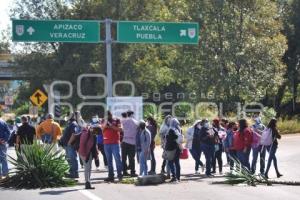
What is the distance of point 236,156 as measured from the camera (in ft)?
58.7

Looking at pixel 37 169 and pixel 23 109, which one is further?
pixel 23 109

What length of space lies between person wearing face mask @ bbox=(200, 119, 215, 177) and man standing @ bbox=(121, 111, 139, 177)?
186cm

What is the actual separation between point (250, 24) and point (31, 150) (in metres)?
24.8

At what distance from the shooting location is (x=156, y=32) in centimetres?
2502

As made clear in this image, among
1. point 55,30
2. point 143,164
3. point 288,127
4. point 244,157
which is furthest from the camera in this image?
point 288,127

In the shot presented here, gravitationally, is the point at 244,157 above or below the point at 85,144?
below

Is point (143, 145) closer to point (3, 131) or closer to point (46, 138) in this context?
point (46, 138)

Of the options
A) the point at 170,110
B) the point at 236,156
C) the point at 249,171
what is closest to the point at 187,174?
the point at 236,156

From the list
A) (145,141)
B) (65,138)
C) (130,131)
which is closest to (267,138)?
(145,141)

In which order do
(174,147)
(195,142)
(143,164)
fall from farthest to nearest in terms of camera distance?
(195,142) → (143,164) → (174,147)

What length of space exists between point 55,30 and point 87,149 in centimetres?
959

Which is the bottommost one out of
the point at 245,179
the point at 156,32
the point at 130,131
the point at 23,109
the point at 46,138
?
the point at 245,179

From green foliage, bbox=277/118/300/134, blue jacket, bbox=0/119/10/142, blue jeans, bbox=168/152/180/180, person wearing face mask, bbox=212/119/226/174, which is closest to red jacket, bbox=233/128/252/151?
person wearing face mask, bbox=212/119/226/174

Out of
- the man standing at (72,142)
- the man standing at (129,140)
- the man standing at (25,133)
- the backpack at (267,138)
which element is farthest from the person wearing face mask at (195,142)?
the man standing at (25,133)
